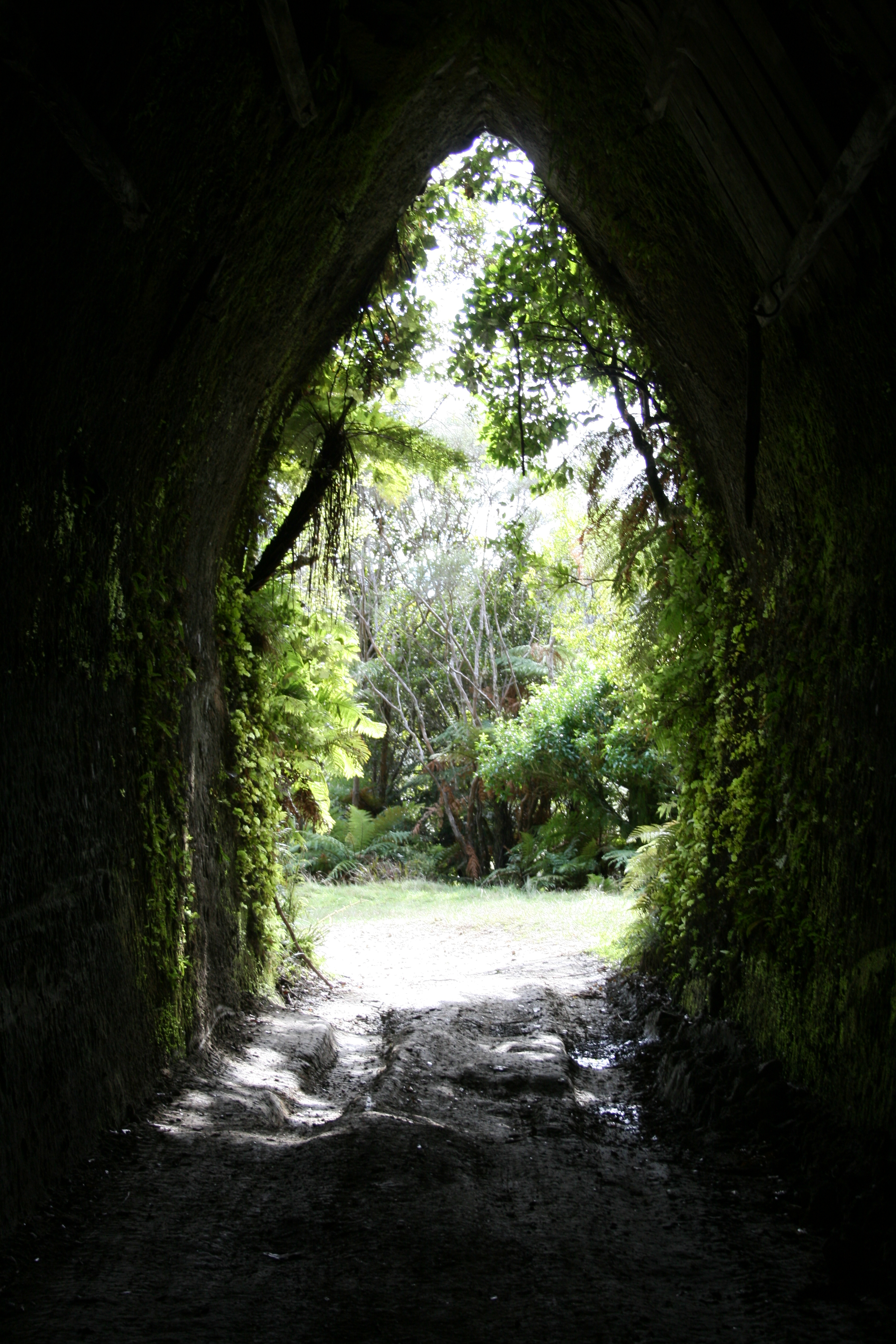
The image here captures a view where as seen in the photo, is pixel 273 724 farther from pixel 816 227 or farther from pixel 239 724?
pixel 816 227

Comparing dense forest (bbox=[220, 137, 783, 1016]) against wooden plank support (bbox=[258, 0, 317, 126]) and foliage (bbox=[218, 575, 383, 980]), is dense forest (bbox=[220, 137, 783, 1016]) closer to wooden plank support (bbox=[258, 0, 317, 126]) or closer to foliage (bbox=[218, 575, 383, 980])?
foliage (bbox=[218, 575, 383, 980])

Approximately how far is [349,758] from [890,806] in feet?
21.0

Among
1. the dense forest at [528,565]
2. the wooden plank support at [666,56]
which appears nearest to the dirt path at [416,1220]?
the dense forest at [528,565]

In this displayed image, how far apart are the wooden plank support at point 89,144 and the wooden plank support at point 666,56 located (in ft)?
6.36

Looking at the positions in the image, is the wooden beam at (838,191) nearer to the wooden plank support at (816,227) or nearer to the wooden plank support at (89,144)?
the wooden plank support at (816,227)

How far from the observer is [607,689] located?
16344 millimetres

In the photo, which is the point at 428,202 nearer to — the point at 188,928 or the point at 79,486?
the point at 79,486

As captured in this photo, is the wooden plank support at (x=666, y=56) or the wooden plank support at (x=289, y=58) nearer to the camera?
the wooden plank support at (x=666, y=56)

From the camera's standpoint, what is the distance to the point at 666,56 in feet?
11.2

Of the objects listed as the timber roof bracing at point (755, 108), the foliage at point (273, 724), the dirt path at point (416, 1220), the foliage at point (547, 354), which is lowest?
the dirt path at point (416, 1220)

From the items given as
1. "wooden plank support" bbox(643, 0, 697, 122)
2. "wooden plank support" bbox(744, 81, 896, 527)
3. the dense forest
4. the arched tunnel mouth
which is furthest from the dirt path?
"wooden plank support" bbox(643, 0, 697, 122)

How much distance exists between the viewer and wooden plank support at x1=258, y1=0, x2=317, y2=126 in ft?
10.8

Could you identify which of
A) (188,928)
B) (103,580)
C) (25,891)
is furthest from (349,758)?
(25,891)

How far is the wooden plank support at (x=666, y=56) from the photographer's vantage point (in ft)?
10.3
